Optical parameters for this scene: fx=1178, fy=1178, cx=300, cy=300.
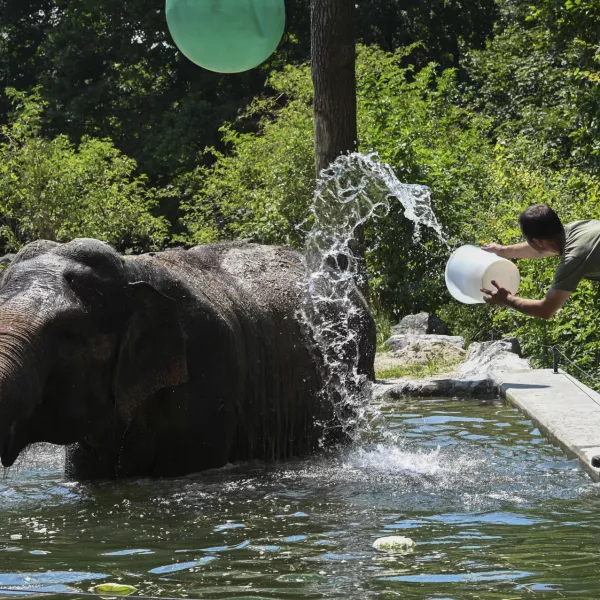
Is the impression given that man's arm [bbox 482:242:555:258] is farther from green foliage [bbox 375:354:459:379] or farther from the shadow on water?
green foliage [bbox 375:354:459:379]

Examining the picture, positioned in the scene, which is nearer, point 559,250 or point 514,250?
point 559,250

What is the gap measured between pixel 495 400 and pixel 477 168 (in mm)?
8912

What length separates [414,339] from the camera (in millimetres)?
15547

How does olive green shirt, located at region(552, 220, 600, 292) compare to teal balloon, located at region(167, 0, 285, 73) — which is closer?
olive green shirt, located at region(552, 220, 600, 292)

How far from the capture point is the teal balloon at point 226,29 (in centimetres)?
952

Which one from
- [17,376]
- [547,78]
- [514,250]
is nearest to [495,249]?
[514,250]

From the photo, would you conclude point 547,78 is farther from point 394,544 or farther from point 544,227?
point 394,544

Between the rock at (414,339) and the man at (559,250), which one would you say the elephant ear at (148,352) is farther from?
the rock at (414,339)

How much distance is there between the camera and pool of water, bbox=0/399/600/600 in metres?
5.05

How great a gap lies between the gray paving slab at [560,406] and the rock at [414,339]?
327 cm

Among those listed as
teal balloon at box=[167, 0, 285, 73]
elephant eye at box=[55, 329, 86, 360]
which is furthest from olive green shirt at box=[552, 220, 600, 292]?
teal balloon at box=[167, 0, 285, 73]

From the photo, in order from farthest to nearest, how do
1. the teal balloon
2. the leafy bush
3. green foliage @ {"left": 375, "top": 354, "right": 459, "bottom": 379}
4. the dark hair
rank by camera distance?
green foliage @ {"left": 375, "top": 354, "right": 459, "bottom": 379} → the leafy bush → the teal balloon → the dark hair

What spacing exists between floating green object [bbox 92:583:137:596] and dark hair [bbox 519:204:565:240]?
3.75 m

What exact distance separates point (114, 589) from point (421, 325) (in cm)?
1224
